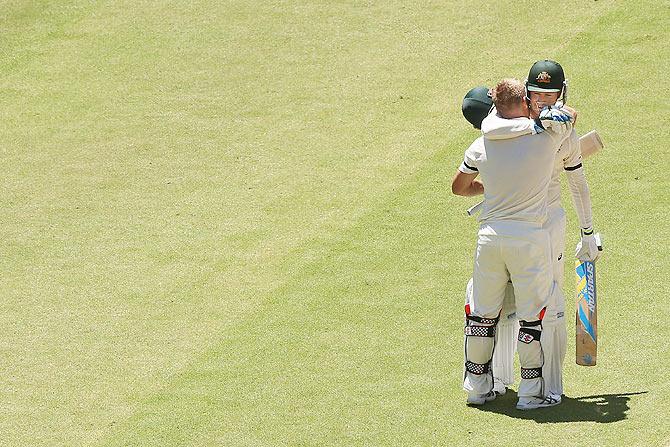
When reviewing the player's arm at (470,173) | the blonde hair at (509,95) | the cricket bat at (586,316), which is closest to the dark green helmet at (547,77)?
the blonde hair at (509,95)

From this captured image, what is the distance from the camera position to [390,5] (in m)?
15.8

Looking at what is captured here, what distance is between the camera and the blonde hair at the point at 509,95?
27.3 ft

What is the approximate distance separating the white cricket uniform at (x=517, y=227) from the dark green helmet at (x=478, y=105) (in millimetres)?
359

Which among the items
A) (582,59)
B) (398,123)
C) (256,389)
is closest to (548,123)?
(256,389)

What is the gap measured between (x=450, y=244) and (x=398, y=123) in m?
2.47

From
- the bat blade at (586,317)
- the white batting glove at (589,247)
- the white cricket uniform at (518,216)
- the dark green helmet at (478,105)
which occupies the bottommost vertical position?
the bat blade at (586,317)

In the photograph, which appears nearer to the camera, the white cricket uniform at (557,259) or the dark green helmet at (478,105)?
the white cricket uniform at (557,259)

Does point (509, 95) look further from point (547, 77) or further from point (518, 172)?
point (518, 172)

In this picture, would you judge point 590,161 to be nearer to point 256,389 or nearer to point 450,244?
point 450,244

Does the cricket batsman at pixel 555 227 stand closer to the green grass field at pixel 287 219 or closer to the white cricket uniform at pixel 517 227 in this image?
the white cricket uniform at pixel 517 227

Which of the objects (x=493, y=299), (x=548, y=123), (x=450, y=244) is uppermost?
(x=548, y=123)

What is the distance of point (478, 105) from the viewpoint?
882 centimetres

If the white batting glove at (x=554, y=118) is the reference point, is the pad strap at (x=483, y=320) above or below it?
below

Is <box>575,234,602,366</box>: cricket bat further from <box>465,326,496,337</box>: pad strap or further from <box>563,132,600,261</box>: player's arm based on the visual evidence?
<box>465,326,496,337</box>: pad strap
